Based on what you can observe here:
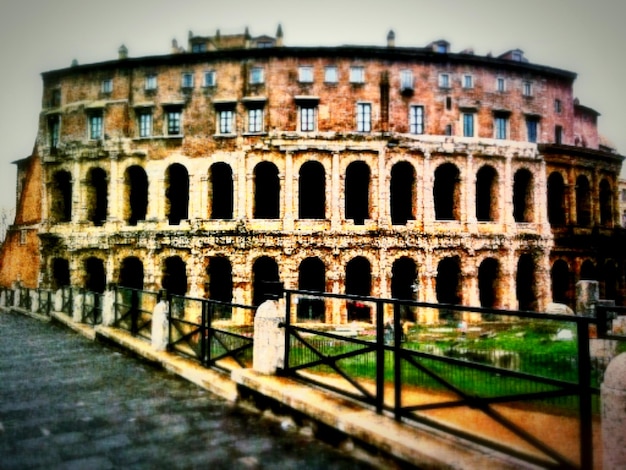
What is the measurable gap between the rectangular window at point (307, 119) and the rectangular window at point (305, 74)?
1.31 meters

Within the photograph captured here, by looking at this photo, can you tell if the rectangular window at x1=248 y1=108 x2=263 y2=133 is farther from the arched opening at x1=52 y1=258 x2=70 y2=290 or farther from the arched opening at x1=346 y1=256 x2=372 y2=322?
the arched opening at x1=52 y1=258 x2=70 y2=290

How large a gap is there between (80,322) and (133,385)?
8111 millimetres

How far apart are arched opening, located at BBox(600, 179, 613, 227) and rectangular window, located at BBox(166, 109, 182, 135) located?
24.1 metres

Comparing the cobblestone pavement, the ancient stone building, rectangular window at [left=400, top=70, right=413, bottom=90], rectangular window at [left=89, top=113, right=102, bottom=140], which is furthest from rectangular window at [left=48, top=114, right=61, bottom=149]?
the cobblestone pavement

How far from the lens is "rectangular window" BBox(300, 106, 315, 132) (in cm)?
2267

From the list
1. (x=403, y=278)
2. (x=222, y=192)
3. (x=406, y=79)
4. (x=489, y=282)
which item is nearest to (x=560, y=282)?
(x=489, y=282)

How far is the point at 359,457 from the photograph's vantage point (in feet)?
13.5

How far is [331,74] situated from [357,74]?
1255mm

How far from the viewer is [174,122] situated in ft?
78.6

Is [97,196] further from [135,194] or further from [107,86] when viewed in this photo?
[107,86]

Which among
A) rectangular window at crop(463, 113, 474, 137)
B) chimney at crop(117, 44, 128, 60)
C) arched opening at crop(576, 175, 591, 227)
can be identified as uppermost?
chimney at crop(117, 44, 128, 60)

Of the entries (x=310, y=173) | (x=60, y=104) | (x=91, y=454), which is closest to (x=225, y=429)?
(x=91, y=454)

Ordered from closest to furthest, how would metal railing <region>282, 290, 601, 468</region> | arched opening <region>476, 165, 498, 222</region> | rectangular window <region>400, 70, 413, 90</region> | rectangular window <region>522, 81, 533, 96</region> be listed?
metal railing <region>282, 290, 601, 468</region>
rectangular window <region>400, 70, 413, 90</region>
arched opening <region>476, 165, 498, 222</region>
rectangular window <region>522, 81, 533, 96</region>

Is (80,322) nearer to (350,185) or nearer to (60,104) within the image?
(350,185)
